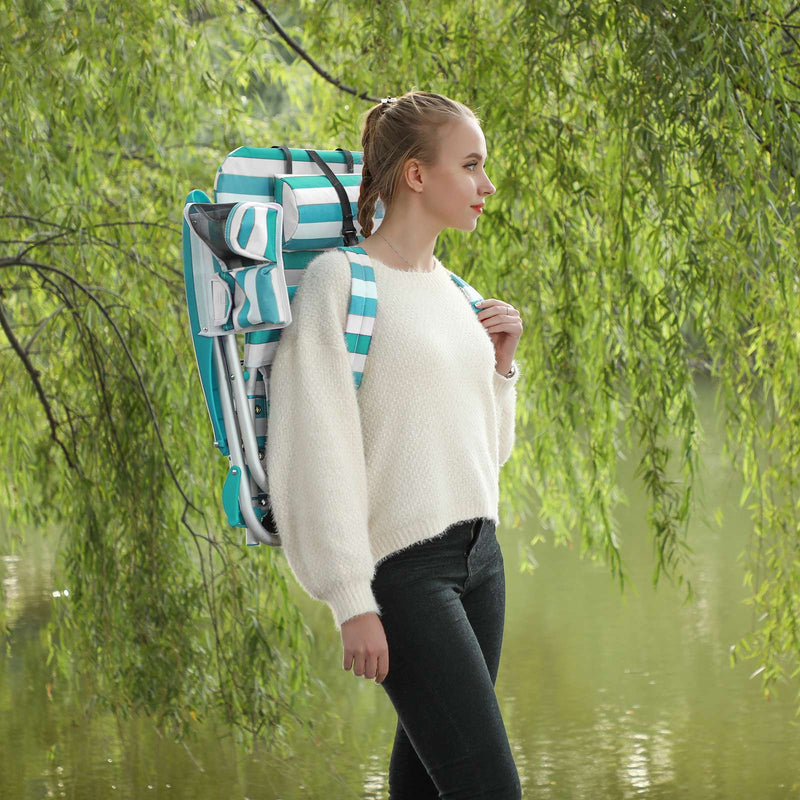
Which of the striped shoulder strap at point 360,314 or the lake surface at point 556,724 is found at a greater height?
the striped shoulder strap at point 360,314

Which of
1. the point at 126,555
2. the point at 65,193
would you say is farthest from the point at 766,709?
the point at 65,193

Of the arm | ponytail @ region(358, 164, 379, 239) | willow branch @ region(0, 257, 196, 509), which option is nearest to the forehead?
ponytail @ region(358, 164, 379, 239)

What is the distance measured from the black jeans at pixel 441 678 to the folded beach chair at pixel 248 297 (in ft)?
0.61

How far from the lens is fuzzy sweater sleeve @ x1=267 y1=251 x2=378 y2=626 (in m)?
1.43

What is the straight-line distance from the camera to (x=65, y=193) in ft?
10.8

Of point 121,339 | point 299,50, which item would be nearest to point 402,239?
point 121,339

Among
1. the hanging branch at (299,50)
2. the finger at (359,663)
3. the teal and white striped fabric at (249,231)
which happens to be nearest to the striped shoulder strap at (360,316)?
the teal and white striped fabric at (249,231)

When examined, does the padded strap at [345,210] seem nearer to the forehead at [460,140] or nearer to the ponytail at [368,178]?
the ponytail at [368,178]

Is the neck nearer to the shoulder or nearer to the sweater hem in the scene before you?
the shoulder

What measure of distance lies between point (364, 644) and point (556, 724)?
3.01 meters

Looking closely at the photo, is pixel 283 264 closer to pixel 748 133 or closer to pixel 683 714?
pixel 748 133

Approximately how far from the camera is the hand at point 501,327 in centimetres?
170

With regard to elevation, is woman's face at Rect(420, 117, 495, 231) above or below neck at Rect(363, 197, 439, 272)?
above

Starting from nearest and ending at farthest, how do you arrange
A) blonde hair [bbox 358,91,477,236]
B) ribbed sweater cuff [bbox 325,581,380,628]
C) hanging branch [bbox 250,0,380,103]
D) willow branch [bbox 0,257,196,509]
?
ribbed sweater cuff [bbox 325,581,380,628]
blonde hair [bbox 358,91,477,236]
willow branch [bbox 0,257,196,509]
hanging branch [bbox 250,0,380,103]
